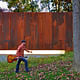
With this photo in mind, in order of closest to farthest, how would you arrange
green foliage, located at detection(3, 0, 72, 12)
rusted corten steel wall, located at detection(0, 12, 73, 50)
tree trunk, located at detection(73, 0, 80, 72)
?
tree trunk, located at detection(73, 0, 80, 72) < rusted corten steel wall, located at detection(0, 12, 73, 50) < green foliage, located at detection(3, 0, 72, 12)

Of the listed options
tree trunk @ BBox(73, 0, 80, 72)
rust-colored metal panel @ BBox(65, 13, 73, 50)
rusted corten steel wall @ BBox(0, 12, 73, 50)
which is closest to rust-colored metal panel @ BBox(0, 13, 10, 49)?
rusted corten steel wall @ BBox(0, 12, 73, 50)

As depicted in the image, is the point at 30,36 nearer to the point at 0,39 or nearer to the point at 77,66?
the point at 0,39

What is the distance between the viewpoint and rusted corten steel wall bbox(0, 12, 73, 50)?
11.9 metres

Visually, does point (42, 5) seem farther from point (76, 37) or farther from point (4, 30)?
point (76, 37)

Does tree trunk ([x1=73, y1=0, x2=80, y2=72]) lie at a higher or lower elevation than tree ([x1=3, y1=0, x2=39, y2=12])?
lower

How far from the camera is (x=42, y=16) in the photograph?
11984 millimetres

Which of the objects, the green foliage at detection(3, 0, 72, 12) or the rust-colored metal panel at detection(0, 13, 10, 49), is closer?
the rust-colored metal panel at detection(0, 13, 10, 49)

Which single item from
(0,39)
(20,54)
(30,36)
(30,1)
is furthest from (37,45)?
(30,1)

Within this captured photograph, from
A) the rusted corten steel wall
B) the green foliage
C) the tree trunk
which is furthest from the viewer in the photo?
the green foliage

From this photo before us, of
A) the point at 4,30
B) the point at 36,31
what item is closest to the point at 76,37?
the point at 36,31

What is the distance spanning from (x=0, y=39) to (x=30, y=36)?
6.20 feet

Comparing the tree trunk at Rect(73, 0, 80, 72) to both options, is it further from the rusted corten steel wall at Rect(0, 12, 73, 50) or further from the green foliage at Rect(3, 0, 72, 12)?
the green foliage at Rect(3, 0, 72, 12)

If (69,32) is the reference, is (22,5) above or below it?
above

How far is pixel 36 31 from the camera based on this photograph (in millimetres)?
11906
